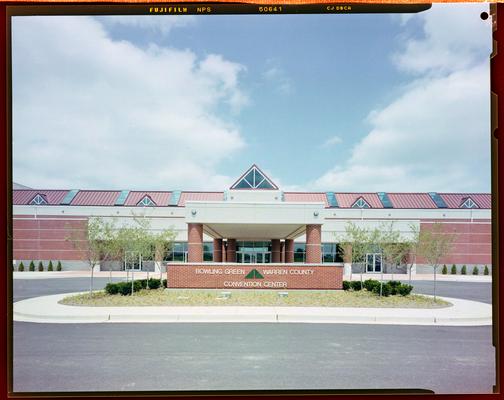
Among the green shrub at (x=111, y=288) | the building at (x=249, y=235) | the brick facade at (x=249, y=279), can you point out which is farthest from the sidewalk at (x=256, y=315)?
the building at (x=249, y=235)

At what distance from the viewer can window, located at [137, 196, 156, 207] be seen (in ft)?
113

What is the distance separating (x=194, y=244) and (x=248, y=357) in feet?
37.8

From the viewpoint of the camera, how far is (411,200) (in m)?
37.2

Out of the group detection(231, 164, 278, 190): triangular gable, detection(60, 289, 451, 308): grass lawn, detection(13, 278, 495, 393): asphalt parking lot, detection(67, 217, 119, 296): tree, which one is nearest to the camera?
detection(13, 278, 495, 393): asphalt parking lot

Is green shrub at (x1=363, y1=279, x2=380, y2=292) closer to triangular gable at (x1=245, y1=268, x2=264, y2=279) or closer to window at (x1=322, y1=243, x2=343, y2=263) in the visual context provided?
triangular gable at (x1=245, y1=268, x2=264, y2=279)

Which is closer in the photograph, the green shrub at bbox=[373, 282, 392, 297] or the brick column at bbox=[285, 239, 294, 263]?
the green shrub at bbox=[373, 282, 392, 297]

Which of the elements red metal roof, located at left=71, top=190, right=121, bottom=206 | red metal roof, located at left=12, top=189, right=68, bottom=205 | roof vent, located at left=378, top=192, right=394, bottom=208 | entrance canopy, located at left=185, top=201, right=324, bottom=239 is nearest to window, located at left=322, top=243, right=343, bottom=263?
roof vent, located at left=378, top=192, right=394, bottom=208

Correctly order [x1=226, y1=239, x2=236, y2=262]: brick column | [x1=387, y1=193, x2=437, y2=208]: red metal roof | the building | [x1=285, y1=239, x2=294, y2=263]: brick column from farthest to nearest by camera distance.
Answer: [x1=387, y1=193, x2=437, y2=208]: red metal roof
[x1=226, y1=239, x2=236, y2=262]: brick column
the building
[x1=285, y1=239, x2=294, y2=263]: brick column

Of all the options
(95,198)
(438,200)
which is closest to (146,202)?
(95,198)

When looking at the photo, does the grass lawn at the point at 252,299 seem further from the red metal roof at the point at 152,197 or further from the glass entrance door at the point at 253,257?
the red metal roof at the point at 152,197

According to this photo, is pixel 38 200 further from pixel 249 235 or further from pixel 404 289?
pixel 404 289

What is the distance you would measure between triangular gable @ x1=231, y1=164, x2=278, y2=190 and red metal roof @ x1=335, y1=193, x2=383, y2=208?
1091 cm
